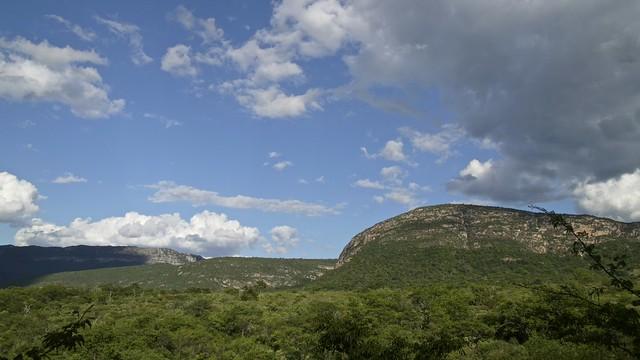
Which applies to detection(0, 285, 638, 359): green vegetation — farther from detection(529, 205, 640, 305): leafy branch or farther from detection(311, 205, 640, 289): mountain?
detection(311, 205, 640, 289): mountain

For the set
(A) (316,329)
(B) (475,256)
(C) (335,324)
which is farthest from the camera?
(B) (475,256)

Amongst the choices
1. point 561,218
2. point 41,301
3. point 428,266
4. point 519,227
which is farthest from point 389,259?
point 561,218

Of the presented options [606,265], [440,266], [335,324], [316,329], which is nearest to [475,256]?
[440,266]

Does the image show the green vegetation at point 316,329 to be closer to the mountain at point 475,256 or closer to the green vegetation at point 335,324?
the green vegetation at point 335,324

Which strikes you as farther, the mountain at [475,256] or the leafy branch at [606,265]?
the mountain at [475,256]

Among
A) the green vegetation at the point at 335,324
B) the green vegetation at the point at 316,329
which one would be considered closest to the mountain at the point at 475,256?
the green vegetation at the point at 335,324

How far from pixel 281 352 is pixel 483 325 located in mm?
26256

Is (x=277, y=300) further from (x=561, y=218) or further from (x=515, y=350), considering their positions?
(x=561, y=218)

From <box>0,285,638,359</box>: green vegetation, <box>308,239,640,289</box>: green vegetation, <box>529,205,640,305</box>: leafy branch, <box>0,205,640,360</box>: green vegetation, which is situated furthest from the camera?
<box>308,239,640,289</box>: green vegetation

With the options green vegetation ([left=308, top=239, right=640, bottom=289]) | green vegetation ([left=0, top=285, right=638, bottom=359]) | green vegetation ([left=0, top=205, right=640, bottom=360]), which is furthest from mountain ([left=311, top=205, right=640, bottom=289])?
green vegetation ([left=0, top=285, right=638, bottom=359])

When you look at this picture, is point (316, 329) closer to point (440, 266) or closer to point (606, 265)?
point (606, 265)

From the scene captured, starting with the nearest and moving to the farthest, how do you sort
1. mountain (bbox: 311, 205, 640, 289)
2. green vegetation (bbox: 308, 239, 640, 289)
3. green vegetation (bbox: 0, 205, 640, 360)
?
green vegetation (bbox: 0, 205, 640, 360) < green vegetation (bbox: 308, 239, 640, 289) < mountain (bbox: 311, 205, 640, 289)

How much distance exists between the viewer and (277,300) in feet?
338

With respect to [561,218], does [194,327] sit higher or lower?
lower
